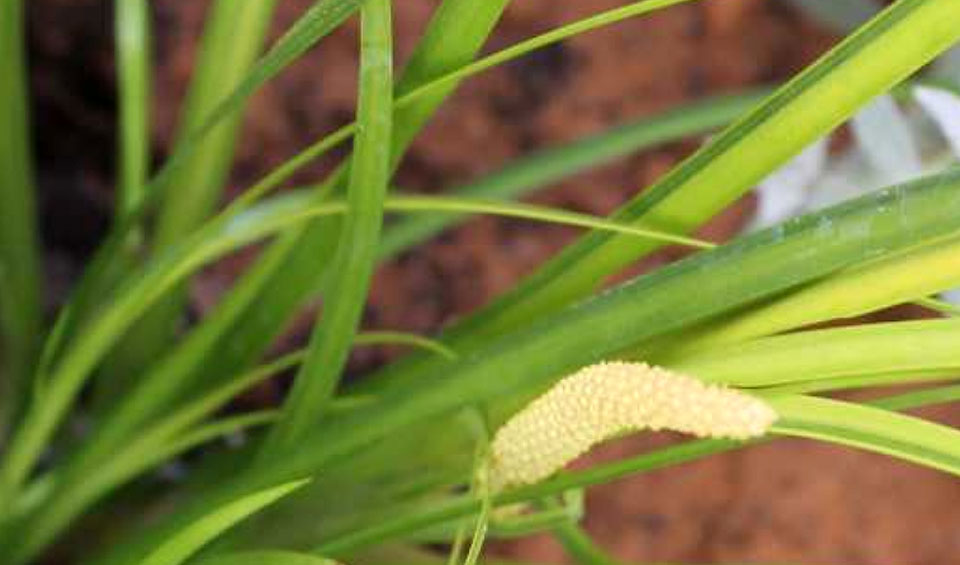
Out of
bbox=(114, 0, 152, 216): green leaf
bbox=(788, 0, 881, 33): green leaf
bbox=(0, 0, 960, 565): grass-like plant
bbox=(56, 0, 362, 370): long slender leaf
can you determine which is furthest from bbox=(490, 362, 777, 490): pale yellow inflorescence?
bbox=(788, 0, 881, 33): green leaf

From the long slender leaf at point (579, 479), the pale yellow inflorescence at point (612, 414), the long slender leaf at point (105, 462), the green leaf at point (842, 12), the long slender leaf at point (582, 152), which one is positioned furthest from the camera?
the green leaf at point (842, 12)

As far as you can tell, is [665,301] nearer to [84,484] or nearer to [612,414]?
[612,414]

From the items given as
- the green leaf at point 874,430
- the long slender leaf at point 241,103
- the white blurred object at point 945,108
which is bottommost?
the green leaf at point 874,430

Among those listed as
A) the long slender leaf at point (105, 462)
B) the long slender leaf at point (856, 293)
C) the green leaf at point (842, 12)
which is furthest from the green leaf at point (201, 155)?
the green leaf at point (842, 12)

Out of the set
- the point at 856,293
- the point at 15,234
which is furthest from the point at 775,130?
the point at 15,234

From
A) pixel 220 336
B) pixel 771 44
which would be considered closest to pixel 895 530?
pixel 771 44

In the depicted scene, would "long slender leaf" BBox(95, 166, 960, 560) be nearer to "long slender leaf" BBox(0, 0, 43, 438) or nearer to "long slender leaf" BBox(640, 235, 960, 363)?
"long slender leaf" BBox(640, 235, 960, 363)

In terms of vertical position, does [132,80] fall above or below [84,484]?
above

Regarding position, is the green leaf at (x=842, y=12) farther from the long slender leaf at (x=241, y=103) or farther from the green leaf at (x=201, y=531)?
the green leaf at (x=201, y=531)
